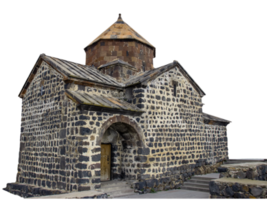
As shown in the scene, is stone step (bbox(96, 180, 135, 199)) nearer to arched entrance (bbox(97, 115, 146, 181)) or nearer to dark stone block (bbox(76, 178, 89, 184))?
arched entrance (bbox(97, 115, 146, 181))

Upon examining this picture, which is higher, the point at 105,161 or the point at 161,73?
the point at 161,73

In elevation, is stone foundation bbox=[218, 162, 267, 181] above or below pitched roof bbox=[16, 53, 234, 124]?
below

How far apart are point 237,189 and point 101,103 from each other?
16.6 ft

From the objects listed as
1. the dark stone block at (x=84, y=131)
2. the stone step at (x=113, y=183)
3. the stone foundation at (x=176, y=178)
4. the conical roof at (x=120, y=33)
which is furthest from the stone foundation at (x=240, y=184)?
the conical roof at (x=120, y=33)

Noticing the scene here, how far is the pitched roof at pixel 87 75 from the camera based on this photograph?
9.44 metres

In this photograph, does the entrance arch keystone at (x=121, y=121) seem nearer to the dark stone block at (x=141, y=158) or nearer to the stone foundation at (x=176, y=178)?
the dark stone block at (x=141, y=158)

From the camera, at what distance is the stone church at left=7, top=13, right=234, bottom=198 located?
857 centimetres

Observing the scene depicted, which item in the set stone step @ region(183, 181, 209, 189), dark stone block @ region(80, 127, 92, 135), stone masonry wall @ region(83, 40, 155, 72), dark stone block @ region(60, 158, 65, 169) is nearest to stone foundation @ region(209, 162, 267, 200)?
stone step @ region(183, 181, 209, 189)

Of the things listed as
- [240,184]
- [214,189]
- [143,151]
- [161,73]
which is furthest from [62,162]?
[240,184]

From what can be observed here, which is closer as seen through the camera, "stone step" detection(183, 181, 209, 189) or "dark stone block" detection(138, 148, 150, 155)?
"dark stone block" detection(138, 148, 150, 155)

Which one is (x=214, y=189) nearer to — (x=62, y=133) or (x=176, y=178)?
(x=176, y=178)

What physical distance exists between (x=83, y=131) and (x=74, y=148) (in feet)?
2.23

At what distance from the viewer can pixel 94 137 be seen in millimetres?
8547

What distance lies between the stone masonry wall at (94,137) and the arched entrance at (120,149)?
4 cm
